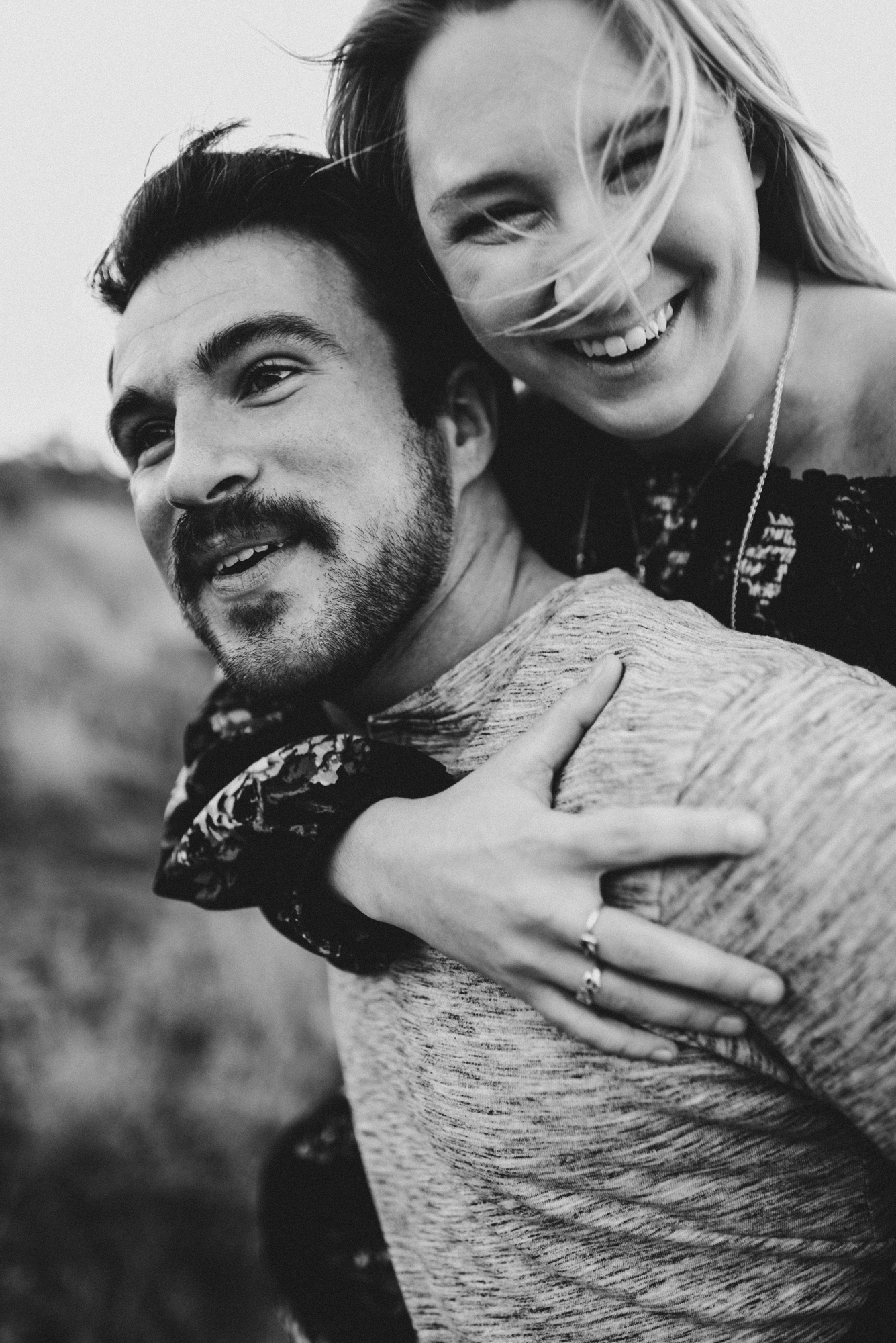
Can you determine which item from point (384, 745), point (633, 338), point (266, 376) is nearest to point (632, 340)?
point (633, 338)

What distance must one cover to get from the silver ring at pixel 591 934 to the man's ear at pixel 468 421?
2.97 feet

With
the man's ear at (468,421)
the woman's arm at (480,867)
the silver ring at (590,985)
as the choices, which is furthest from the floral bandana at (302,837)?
the man's ear at (468,421)

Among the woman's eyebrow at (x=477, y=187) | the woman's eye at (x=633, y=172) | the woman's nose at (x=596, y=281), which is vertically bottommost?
the woman's nose at (x=596, y=281)

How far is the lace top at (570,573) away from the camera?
1354 millimetres

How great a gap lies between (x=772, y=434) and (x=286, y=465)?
80cm

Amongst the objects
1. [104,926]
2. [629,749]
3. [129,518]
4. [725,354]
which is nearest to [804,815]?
[629,749]

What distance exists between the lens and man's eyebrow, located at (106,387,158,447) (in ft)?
5.30

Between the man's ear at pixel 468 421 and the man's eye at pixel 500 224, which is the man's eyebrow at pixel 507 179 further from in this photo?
the man's ear at pixel 468 421

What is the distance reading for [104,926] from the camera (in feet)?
11.8

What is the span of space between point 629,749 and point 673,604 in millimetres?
398

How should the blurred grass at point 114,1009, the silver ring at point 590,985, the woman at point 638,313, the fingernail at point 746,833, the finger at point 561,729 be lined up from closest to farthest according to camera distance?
the fingernail at point 746,833 → the silver ring at point 590,985 → the finger at point 561,729 → the woman at point 638,313 → the blurred grass at point 114,1009

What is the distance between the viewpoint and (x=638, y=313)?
1.40 meters

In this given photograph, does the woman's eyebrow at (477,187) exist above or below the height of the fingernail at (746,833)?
above

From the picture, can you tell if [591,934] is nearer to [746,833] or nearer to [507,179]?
[746,833]
